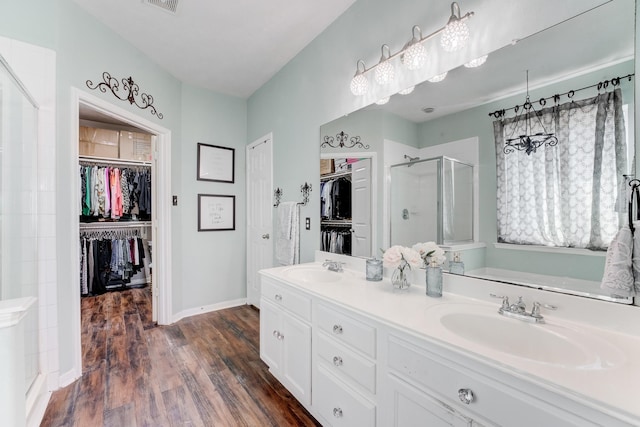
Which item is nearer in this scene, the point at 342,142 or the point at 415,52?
the point at 415,52

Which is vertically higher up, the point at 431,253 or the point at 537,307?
the point at 431,253

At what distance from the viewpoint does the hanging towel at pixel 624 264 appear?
0.95 metres

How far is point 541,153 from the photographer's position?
3.98ft

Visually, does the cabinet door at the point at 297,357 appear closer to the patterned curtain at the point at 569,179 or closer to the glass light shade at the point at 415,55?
the patterned curtain at the point at 569,179

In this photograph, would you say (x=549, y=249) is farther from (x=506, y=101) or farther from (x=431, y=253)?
(x=506, y=101)

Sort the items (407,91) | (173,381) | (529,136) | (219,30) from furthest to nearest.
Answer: (219,30) < (173,381) < (407,91) < (529,136)

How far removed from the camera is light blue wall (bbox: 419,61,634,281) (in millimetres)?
1062

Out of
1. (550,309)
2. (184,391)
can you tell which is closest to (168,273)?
(184,391)

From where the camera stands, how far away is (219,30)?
239 centimetres

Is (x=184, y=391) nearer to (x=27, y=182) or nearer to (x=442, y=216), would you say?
(x=27, y=182)

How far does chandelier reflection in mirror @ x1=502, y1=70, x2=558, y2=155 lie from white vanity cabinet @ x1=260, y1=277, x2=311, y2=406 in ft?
4.35

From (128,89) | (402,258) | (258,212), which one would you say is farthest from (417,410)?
(128,89)

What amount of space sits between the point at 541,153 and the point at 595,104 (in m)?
0.23

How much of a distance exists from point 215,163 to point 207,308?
1.83m
